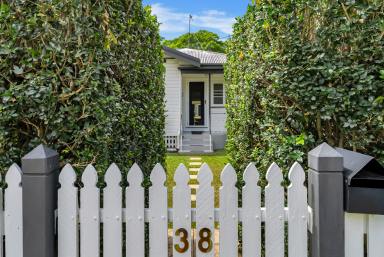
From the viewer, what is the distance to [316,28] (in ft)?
8.36

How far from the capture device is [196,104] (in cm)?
1526

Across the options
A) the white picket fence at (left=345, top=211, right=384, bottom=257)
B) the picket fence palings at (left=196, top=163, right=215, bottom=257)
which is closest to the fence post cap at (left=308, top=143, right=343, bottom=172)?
the white picket fence at (left=345, top=211, right=384, bottom=257)

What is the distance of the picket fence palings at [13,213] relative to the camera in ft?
6.47

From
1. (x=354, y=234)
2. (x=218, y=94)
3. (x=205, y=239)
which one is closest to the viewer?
(x=354, y=234)

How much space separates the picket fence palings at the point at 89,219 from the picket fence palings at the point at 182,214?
0.46 meters

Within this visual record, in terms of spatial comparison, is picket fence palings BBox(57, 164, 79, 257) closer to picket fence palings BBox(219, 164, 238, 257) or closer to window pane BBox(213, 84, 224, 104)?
picket fence palings BBox(219, 164, 238, 257)

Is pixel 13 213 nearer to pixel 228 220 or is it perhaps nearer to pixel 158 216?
pixel 158 216

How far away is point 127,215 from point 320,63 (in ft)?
5.70

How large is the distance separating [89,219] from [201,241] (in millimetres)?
680

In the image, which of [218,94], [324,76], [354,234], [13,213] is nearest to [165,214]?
[13,213]

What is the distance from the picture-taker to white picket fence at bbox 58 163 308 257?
1.96 metres

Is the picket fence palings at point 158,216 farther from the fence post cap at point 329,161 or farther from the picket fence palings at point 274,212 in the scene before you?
the fence post cap at point 329,161

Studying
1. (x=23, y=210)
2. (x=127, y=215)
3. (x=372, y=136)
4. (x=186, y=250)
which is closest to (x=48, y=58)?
(x=23, y=210)

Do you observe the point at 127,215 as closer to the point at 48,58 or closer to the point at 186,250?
the point at 186,250
